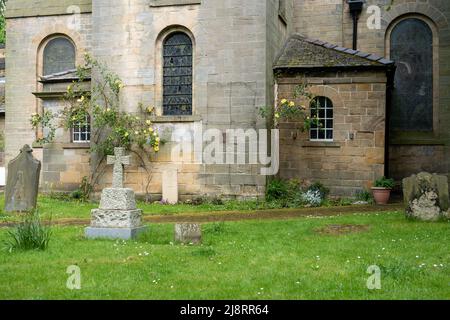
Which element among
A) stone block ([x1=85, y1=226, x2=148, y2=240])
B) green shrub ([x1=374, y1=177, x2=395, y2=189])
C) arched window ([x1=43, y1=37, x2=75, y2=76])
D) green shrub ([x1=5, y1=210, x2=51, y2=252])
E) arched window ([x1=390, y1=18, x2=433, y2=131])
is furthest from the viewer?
arched window ([x1=43, y1=37, x2=75, y2=76])


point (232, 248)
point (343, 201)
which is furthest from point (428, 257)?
point (343, 201)

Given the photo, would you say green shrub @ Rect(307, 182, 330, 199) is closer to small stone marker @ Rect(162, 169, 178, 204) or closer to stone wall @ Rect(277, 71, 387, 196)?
stone wall @ Rect(277, 71, 387, 196)

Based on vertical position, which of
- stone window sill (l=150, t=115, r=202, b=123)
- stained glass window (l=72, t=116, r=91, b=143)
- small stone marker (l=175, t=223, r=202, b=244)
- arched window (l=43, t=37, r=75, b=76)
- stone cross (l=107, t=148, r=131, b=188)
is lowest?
small stone marker (l=175, t=223, r=202, b=244)

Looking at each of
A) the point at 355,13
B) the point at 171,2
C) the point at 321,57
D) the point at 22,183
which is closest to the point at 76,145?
the point at 22,183

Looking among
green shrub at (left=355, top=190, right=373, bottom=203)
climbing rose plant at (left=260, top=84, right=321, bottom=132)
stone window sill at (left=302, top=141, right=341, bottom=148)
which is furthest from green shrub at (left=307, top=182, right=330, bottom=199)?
climbing rose plant at (left=260, top=84, right=321, bottom=132)

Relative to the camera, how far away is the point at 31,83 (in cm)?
2206

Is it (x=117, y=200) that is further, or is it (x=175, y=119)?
(x=175, y=119)

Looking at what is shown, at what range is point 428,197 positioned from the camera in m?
12.0

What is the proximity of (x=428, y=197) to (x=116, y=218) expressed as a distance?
6490mm

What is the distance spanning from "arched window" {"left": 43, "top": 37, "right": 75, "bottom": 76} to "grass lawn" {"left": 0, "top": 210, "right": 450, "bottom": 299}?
11.9m

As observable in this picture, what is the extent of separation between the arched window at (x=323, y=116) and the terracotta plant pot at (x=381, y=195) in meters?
2.17

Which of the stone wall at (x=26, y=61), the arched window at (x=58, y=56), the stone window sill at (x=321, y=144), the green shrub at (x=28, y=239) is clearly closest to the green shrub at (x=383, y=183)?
the stone window sill at (x=321, y=144)

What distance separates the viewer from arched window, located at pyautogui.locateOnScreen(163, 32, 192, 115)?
1784 centimetres

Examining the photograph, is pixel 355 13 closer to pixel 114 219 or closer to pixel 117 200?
pixel 117 200
